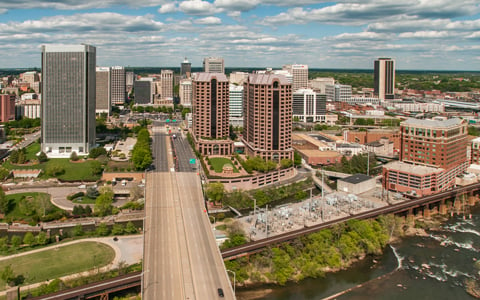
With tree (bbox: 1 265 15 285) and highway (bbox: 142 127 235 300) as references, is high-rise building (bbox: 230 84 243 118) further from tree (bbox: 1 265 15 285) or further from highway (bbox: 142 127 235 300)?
tree (bbox: 1 265 15 285)

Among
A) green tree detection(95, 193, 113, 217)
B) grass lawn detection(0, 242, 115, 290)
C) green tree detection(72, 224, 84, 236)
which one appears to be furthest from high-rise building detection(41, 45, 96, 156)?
grass lawn detection(0, 242, 115, 290)

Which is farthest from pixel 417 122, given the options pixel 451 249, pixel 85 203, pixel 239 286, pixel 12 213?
pixel 12 213

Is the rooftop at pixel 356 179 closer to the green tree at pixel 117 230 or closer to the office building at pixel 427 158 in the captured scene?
the office building at pixel 427 158

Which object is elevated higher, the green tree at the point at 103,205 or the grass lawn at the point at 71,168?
the grass lawn at the point at 71,168

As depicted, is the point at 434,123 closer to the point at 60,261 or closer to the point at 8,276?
the point at 60,261

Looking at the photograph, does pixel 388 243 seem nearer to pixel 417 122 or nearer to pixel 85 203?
pixel 417 122

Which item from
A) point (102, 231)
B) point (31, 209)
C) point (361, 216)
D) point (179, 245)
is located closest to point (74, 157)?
point (31, 209)

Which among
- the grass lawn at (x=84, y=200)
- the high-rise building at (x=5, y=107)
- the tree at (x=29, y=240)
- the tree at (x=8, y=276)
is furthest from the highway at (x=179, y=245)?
the high-rise building at (x=5, y=107)
